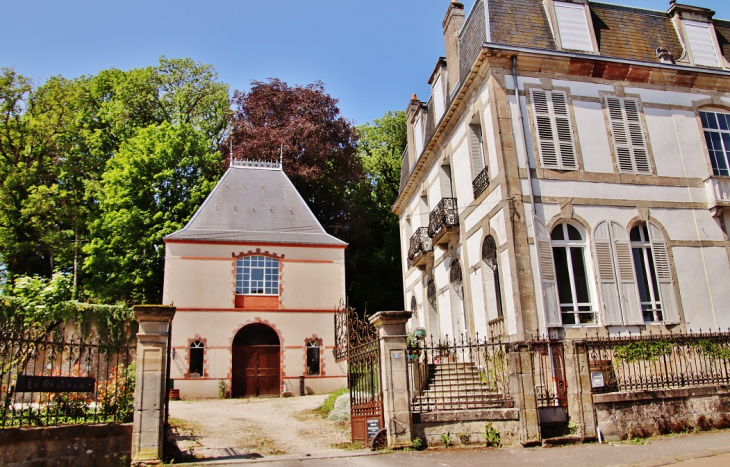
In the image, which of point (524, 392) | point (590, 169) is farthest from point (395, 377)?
point (590, 169)

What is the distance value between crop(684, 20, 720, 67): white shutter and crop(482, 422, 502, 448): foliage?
10940 mm

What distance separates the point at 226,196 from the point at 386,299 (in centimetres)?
1022

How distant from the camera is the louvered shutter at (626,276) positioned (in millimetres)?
12500

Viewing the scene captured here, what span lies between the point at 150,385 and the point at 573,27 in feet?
39.6

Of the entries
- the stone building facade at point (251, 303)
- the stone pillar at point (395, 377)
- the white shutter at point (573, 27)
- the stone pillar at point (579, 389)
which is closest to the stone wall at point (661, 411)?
the stone pillar at point (579, 389)

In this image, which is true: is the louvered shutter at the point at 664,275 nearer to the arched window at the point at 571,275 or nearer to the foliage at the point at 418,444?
the arched window at the point at 571,275

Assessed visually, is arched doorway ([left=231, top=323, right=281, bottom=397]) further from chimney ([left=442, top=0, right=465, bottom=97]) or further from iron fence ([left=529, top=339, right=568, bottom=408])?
iron fence ([left=529, top=339, right=568, bottom=408])

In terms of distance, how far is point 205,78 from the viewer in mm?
36406

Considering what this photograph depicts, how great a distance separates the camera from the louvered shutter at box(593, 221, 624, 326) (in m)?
12.4

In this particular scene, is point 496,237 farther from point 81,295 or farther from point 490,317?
point 81,295

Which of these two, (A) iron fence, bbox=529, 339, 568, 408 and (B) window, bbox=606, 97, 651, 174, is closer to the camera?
(A) iron fence, bbox=529, 339, 568, 408

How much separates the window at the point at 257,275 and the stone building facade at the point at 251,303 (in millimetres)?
40

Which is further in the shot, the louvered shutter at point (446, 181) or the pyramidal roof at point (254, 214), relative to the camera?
the pyramidal roof at point (254, 214)

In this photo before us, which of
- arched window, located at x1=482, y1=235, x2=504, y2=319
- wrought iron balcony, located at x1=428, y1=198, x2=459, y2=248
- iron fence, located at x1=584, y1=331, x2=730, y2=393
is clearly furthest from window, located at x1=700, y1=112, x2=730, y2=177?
wrought iron balcony, located at x1=428, y1=198, x2=459, y2=248
